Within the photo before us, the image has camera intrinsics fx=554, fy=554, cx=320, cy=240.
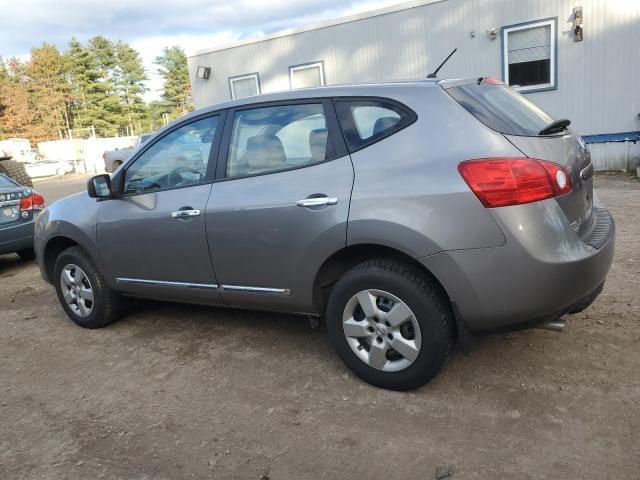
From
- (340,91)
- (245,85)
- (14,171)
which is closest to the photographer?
(340,91)

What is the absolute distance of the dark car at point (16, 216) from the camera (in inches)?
275

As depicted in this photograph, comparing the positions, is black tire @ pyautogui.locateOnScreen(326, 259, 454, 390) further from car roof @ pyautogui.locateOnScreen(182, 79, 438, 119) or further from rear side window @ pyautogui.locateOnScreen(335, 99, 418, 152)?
car roof @ pyautogui.locateOnScreen(182, 79, 438, 119)

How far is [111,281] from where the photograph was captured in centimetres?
427

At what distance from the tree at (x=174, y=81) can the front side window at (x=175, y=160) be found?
80.1 metres

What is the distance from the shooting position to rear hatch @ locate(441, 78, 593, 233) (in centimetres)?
278

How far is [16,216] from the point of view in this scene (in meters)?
7.17

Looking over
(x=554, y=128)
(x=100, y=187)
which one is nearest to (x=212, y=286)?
(x=100, y=187)

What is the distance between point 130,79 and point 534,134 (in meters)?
76.4

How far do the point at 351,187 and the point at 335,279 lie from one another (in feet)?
1.97

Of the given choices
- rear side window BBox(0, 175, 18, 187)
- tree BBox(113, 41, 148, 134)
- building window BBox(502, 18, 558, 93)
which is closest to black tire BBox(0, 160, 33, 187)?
rear side window BBox(0, 175, 18, 187)

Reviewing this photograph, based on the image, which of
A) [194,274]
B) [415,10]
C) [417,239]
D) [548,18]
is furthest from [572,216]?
[415,10]

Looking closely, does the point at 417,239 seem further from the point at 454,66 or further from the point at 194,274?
the point at 454,66

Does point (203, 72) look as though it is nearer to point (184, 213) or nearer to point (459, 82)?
point (184, 213)

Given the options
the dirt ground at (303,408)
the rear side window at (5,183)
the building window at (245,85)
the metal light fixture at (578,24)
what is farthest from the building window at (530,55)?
the rear side window at (5,183)
